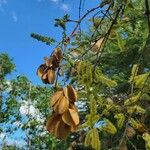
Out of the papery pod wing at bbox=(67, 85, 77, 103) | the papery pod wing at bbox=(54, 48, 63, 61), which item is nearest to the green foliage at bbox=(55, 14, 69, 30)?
the papery pod wing at bbox=(54, 48, 63, 61)

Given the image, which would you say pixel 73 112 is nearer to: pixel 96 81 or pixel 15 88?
pixel 96 81

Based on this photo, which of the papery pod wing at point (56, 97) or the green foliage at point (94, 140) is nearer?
the papery pod wing at point (56, 97)

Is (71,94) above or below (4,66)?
below

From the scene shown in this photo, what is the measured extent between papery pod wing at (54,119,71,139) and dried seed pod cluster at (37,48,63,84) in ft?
0.39

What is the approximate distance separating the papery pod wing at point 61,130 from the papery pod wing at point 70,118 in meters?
0.01

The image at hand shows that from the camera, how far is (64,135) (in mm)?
1146

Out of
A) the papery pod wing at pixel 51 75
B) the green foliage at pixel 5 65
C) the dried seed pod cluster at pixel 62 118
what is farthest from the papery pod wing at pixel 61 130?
the green foliage at pixel 5 65

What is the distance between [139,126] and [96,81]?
182 millimetres

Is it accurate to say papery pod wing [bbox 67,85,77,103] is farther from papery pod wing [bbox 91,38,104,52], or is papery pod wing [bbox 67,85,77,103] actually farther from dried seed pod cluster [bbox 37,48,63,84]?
papery pod wing [bbox 91,38,104,52]

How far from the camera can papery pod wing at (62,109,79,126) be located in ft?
3.74

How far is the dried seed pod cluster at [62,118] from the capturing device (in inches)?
45.0

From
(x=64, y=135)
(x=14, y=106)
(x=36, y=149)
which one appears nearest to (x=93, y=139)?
(x=64, y=135)

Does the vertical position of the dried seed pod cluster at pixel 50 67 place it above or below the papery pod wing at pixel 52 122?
above

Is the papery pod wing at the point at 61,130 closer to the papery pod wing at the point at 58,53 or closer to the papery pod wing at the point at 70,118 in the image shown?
the papery pod wing at the point at 70,118
